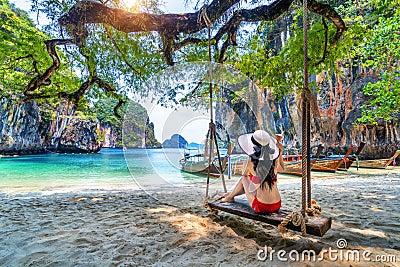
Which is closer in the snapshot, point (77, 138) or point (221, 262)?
point (221, 262)

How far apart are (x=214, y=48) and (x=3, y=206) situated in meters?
4.25

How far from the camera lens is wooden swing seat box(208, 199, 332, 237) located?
4.97 feet

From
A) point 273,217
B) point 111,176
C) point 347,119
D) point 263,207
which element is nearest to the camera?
point 273,217

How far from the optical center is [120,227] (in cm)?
214

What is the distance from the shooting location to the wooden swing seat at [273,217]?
1.51 m

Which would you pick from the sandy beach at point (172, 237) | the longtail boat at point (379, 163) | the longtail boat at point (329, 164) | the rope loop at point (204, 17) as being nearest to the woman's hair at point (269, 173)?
the sandy beach at point (172, 237)

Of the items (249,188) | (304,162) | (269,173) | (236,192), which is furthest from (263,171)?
(236,192)

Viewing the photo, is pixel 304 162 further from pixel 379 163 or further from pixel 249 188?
pixel 379 163

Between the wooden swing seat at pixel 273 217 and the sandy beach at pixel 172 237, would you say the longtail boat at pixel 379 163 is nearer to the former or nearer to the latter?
the sandy beach at pixel 172 237

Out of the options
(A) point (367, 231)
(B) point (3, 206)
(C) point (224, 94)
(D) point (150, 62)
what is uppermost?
(D) point (150, 62)

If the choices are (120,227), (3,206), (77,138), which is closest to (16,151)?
(77,138)

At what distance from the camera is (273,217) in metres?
1.72

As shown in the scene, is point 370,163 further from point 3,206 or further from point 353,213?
point 3,206

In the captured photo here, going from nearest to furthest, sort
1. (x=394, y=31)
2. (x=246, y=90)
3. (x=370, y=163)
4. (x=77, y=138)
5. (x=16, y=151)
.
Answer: (x=246, y=90) → (x=394, y=31) → (x=370, y=163) → (x=16, y=151) → (x=77, y=138)
